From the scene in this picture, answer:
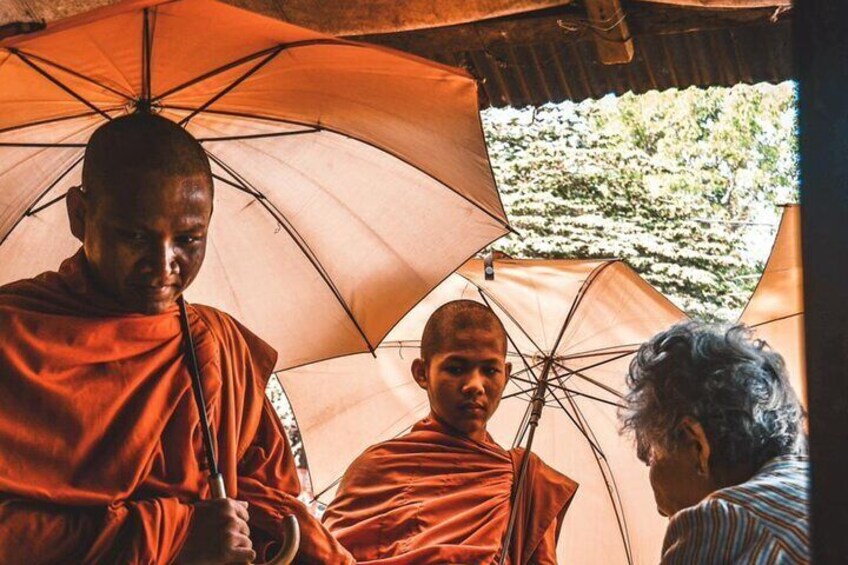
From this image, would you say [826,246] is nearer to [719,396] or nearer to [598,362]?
[719,396]

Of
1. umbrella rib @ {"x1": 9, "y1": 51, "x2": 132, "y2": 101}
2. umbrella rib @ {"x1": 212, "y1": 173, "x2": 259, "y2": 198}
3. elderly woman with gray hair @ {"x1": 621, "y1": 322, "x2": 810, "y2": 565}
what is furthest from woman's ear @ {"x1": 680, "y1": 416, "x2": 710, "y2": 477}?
umbrella rib @ {"x1": 9, "y1": 51, "x2": 132, "y2": 101}

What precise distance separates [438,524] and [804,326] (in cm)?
322

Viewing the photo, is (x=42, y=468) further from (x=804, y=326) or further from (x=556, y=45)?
(x=556, y=45)

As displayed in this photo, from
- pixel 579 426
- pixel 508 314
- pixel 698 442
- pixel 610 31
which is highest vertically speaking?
pixel 610 31

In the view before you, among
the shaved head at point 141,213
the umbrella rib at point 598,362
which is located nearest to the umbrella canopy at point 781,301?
the umbrella rib at point 598,362

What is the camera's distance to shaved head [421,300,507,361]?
4652mm

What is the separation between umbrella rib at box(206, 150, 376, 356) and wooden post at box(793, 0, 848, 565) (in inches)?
108

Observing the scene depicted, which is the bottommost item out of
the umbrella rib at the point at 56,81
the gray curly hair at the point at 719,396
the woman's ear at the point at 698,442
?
the woman's ear at the point at 698,442

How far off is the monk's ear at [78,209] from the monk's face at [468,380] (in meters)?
1.97

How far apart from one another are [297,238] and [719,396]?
5.38ft

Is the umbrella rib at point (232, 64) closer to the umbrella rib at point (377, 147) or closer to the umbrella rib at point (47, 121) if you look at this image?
the umbrella rib at point (377, 147)

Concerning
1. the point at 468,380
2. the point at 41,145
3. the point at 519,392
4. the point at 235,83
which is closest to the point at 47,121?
the point at 41,145

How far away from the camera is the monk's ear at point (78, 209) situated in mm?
2826

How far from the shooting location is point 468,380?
4.51 meters
